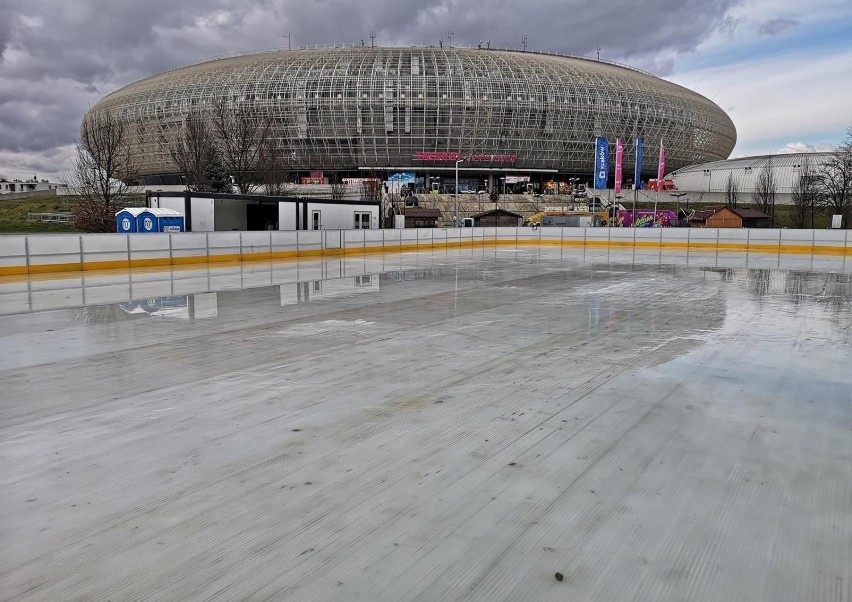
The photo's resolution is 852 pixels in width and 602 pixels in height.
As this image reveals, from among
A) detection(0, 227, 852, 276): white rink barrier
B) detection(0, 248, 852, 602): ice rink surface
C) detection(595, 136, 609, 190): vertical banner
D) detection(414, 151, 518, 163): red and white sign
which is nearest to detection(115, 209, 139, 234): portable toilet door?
detection(0, 227, 852, 276): white rink barrier

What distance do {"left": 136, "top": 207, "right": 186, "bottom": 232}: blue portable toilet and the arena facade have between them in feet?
160

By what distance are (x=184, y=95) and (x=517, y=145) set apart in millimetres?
45583

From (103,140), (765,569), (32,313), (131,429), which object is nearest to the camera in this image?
(765,569)

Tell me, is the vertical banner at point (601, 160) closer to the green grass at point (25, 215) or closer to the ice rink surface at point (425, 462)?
the ice rink surface at point (425, 462)

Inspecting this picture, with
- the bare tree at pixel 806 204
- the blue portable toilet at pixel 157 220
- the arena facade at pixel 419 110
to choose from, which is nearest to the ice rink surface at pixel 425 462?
the blue portable toilet at pixel 157 220

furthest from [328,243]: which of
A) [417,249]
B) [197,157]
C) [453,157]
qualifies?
[453,157]

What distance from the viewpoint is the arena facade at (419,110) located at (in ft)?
264

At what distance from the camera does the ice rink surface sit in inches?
128

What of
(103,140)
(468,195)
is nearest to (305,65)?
(468,195)

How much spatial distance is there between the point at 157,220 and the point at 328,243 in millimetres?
8031

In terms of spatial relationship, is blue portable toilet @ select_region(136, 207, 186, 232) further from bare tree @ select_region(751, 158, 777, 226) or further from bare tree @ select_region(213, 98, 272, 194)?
bare tree @ select_region(751, 158, 777, 226)

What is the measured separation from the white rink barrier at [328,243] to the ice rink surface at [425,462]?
1149 cm

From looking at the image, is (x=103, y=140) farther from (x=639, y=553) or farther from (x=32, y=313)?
(x=639, y=553)

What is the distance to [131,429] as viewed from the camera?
5457 mm
